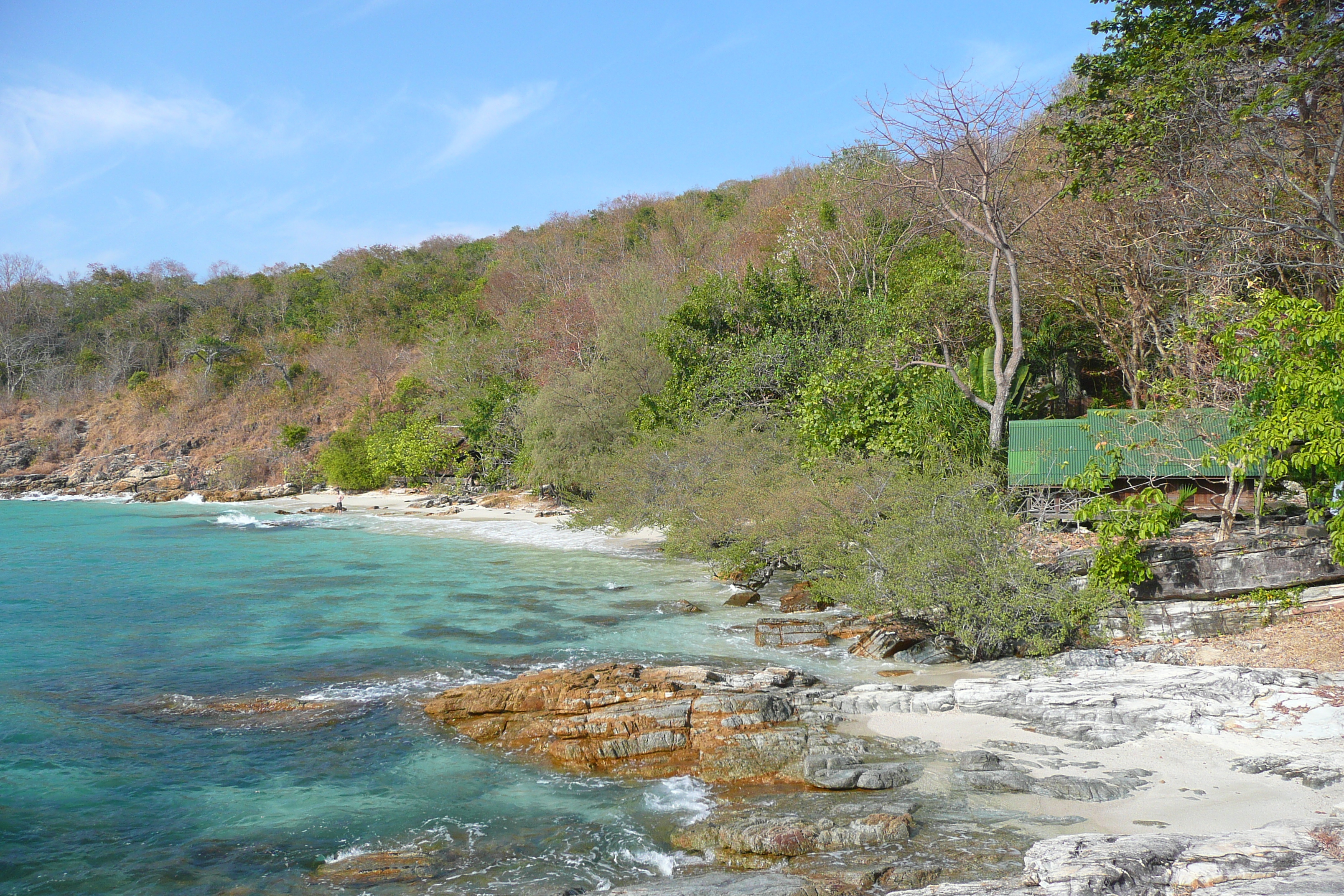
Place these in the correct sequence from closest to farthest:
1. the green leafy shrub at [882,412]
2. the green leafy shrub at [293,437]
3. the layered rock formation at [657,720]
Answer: the layered rock formation at [657,720] < the green leafy shrub at [882,412] < the green leafy shrub at [293,437]

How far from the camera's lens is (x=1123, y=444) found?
1239 cm

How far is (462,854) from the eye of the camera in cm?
620

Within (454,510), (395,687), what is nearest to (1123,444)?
→ (395,687)

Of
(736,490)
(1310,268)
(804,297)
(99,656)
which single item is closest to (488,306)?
→ (804,297)

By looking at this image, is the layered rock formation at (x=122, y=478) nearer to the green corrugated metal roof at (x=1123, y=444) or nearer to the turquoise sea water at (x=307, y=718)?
the turquoise sea water at (x=307, y=718)

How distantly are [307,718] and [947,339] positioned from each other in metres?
15.8

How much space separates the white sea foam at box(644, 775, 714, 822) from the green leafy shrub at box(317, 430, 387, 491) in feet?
109

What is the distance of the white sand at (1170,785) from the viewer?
5738 millimetres

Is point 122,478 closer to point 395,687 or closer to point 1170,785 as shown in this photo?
point 395,687

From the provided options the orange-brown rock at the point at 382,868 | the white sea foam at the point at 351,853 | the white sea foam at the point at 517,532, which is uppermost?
the white sea foam at the point at 517,532

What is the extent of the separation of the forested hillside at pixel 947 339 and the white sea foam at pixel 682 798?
4304 millimetres

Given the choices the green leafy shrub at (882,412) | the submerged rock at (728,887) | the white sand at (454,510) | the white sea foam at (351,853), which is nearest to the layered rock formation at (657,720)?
the submerged rock at (728,887)

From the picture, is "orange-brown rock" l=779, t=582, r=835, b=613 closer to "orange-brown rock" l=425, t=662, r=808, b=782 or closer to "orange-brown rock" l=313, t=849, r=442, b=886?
"orange-brown rock" l=425, t=662, r=808, b=782

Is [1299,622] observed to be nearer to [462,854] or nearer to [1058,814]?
[1058,814]
